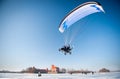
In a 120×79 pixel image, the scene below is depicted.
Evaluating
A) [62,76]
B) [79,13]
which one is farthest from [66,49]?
[79,13]

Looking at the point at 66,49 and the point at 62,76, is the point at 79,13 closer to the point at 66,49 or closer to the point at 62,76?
the point at 66,49

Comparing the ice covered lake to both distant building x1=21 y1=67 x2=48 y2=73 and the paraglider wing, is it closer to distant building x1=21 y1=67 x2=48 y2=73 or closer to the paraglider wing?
distant building x1=21 y1=67 x2=48 y2=73

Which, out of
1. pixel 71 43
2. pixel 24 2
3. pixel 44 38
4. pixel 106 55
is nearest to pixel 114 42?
pixel 106 55

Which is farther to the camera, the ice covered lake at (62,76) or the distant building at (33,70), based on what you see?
the distant building at (33,70)

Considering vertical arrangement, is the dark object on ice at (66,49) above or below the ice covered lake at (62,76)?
above

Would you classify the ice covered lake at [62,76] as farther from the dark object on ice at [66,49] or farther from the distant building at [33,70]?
the dark object on ice at [66,49]

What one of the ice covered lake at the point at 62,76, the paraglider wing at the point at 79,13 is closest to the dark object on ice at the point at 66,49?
the paraglider wing at the point at 79,13

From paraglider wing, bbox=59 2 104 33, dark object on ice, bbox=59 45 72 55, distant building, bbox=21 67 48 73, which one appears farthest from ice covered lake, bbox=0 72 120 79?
paraglider wing, bbox=59 2 104 33

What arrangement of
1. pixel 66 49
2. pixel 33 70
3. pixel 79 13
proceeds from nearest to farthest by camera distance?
1. pixel 79 13
2. pixel 66 49
3. pixel 33 70
